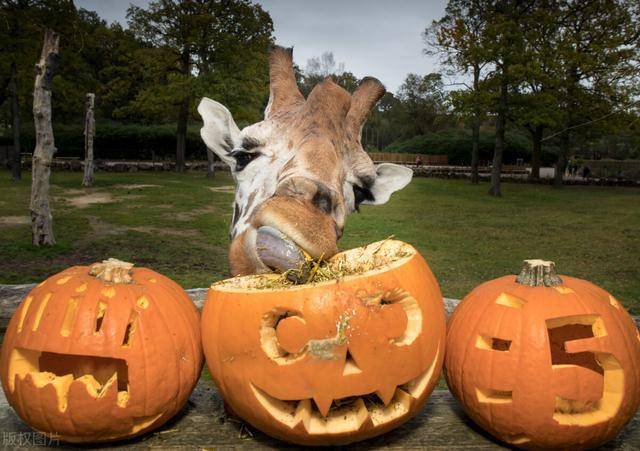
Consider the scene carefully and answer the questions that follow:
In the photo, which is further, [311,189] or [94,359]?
[311,189]

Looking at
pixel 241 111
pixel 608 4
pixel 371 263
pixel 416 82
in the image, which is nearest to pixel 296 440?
pixel 371 263

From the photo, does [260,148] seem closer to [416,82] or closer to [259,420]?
[259,420]

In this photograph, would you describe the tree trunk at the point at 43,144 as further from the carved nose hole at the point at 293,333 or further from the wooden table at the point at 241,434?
the carved nose hole at the point at 293,333

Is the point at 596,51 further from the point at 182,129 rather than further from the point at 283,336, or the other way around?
the point at 283,336

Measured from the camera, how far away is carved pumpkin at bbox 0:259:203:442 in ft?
7.76

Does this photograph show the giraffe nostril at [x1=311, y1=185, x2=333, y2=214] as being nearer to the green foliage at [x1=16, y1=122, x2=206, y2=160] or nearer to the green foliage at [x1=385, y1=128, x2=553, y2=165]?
the green foliage at [x1=16, y1=122, x2=206, y2=160]

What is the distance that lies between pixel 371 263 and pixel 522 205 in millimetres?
23314

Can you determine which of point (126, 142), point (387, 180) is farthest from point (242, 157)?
point (126, 142)

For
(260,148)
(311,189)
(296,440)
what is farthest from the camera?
(260,148)

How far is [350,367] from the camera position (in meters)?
2.24

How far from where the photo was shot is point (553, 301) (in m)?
2.52

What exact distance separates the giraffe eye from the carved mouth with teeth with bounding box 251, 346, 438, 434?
1.53m

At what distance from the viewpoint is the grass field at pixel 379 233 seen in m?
10.2

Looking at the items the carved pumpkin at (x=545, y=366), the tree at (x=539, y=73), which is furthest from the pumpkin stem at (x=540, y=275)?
the tree at (x=539, y=73)
